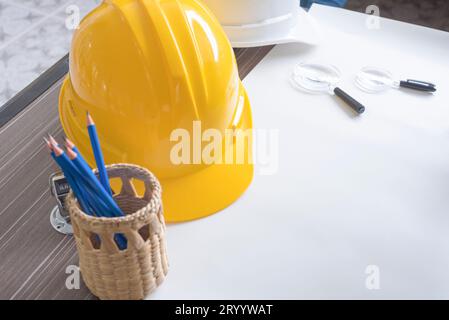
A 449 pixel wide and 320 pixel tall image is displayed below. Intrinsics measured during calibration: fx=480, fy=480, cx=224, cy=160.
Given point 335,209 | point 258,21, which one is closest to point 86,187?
point 335,209

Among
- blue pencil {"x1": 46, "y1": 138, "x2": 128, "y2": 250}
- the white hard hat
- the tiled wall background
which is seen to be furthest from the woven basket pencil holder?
the tiled wall background

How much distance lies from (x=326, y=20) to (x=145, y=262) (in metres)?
0.74

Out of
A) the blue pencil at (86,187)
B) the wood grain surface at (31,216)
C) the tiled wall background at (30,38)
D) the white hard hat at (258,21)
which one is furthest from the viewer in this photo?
A: the tiled wall background at (30,38)

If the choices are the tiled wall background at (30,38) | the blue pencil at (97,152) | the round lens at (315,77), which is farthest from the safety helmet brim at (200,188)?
the tiled wall background at (30,38)

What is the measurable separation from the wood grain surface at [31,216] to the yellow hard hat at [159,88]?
0.28 ft

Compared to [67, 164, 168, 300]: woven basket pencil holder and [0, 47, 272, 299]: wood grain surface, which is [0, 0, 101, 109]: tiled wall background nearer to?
[0, 47, 272, 299]: wood grain surface

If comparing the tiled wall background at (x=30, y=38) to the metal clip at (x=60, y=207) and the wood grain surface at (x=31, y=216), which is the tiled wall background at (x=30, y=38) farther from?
the metal clip at (x=60, y=207)

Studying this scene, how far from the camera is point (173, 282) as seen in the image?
597 mm

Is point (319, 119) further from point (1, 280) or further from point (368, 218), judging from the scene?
point (1, 280)

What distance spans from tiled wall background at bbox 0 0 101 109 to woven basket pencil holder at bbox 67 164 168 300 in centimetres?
114

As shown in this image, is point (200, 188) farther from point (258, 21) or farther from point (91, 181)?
point (258, 21)

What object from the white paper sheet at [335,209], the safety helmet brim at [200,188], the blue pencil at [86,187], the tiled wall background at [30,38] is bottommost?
the tiled wall background at [30,38]

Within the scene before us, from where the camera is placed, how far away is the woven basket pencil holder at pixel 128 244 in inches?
19.3

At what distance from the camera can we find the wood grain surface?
1.91ft
